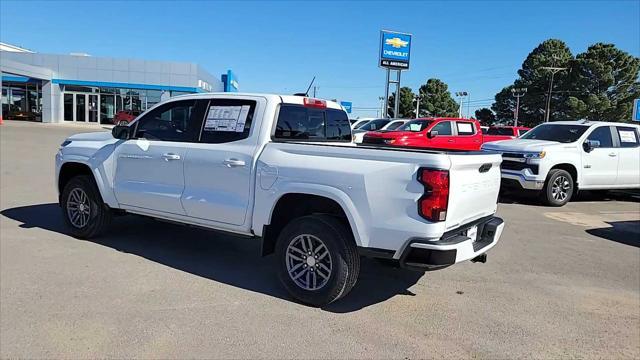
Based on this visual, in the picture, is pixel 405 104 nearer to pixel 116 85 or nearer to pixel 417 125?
pixel 116 85

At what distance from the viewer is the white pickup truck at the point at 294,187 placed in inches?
153

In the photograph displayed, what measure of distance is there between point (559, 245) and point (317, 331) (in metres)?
4.69

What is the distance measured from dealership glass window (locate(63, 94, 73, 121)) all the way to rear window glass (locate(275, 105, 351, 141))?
44.3 metres

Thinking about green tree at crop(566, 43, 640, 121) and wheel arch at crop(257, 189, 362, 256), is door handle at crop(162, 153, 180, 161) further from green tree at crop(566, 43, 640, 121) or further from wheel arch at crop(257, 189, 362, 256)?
green tree at crop(566, 43, 640, 121)

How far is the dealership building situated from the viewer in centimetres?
4231

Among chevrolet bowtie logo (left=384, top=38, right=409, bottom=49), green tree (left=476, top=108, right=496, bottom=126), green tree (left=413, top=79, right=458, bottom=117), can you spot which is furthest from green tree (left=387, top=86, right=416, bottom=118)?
chevrolet bowtie logo (left=384, top=38, right=409, bottom=49)

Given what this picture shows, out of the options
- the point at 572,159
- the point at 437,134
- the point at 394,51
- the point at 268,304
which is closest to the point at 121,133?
the point at 268,304

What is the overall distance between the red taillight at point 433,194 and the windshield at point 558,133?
327 inches

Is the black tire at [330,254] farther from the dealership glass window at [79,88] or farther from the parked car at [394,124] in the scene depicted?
the dealership glass window at [79,88]

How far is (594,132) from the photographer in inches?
428

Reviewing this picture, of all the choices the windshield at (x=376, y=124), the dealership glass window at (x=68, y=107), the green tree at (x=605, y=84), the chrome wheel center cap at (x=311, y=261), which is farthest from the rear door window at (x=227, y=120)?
the green tree at (x=605, y=84)

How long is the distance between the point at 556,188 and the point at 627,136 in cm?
245

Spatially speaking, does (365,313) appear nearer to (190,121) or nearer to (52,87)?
(190,121)

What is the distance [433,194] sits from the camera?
378 centimetres
